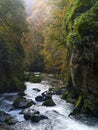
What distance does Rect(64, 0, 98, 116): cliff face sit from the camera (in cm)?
2147

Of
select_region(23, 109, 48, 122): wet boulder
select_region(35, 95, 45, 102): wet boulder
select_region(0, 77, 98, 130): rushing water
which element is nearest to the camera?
select_region(0, 77, 98, 130): rushing water

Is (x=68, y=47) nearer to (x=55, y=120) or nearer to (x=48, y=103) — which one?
(x=48, y=103)

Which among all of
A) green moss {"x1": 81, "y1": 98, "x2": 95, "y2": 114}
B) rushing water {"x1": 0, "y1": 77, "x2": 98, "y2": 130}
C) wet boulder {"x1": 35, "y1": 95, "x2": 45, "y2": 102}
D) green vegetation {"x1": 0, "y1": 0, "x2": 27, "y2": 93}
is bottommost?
rushing water {"x1": 0, "y1": 77, "x2": 98, "y2": 130}

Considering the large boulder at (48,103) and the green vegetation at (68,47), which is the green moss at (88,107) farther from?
the large boulder at (48,103)

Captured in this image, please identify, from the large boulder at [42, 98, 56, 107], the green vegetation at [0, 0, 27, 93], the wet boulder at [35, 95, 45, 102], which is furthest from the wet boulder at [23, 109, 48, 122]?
the green vegetation at [0, 0, 27, 93]

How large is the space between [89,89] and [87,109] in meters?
1.81

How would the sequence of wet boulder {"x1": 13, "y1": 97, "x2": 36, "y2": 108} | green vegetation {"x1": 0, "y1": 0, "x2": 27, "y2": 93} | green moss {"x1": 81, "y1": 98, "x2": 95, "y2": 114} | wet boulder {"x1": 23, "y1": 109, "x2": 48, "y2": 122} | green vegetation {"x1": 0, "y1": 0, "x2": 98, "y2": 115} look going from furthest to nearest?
green vegetation {"x1": 0, "y1": 0, "x2": 27, "y2": 93} → wet boulder {"x1": 13, "y1": 97, "x2": 36, "y2": 108} → green moss {"x1": 81, "y1": 98, "x2": 95, "y2": 114} → wet boulder {"x1": 23, "y1": 109, "x2": 48, "y2": 122} → green vegetation {"x1": 0, "y1": 0, "x2": 98, "y2": 115}

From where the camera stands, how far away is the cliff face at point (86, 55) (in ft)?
70.4

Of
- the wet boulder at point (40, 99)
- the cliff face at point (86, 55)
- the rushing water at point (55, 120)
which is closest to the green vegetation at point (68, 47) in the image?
the cliff face at point (86, 55)

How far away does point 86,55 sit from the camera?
2209 centimetres

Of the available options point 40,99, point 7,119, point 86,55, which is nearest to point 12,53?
point 40,99

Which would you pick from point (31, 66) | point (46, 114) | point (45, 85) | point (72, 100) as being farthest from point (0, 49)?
point (31, 66)

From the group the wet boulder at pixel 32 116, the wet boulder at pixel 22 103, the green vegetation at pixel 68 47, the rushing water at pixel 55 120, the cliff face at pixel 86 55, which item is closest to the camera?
the rushing water at pixel 55 120

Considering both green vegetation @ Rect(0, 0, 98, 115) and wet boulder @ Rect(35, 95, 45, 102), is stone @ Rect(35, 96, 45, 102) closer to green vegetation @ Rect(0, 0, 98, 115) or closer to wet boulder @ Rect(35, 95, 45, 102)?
wet boulder @ Rect(35, 95, 45, 102)
